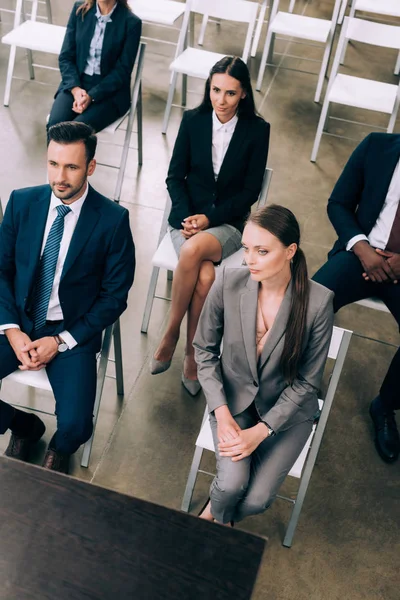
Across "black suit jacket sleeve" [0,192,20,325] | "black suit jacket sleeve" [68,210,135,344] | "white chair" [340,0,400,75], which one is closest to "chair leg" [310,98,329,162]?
"white chair" [340,0,400,75]

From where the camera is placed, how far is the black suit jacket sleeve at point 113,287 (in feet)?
8.96

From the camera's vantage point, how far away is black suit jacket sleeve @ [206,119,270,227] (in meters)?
3.31

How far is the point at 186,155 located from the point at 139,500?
1.97 meters

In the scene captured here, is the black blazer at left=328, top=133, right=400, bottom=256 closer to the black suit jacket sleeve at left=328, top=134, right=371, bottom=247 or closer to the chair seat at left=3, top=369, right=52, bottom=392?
the black suit jacket sleeve at left=328, top=134, right=371, bottom=247

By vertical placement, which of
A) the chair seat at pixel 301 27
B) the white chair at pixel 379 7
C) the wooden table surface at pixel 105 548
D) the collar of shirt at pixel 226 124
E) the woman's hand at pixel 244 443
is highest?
the white chair at pixel 379 7

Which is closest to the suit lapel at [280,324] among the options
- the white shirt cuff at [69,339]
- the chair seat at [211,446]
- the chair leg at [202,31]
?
the chair seat at [211,446]

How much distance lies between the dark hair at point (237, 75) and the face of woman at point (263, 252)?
3.49ft

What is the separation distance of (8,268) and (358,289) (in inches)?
59.5

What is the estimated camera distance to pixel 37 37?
480cm

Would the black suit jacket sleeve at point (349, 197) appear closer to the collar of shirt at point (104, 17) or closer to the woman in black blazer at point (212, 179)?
the woman in black blazer at point (212, 179)

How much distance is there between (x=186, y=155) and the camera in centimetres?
338

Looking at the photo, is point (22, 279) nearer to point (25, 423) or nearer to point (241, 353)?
point (25, 423)

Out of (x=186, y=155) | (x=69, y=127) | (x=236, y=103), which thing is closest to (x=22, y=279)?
(x=69, y=127)

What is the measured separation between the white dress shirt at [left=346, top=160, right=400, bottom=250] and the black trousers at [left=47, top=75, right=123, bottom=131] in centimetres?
178
